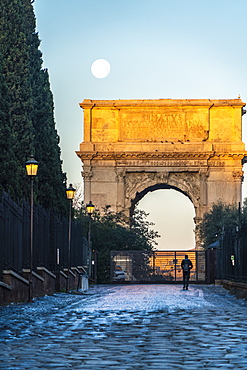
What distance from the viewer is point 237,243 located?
20.9 meters

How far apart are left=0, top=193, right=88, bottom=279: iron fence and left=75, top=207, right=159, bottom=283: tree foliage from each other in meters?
14.6

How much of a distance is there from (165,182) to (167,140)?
3.16 meters

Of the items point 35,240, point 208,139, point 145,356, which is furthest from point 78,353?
point 208,139

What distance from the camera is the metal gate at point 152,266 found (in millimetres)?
44000

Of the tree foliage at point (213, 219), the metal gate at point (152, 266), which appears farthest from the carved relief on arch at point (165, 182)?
the metal gate at point (152, 266)

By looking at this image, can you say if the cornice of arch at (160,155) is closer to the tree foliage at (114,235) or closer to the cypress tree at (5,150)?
the tree foliage at (114,235)

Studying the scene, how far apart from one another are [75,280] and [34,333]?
21.0 meters

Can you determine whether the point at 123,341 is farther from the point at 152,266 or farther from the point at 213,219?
the point at 213,219

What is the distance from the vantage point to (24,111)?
94.3ft

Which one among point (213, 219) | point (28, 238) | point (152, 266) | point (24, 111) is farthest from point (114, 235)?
point (28, 238)

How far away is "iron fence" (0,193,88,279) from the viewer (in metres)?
16.3

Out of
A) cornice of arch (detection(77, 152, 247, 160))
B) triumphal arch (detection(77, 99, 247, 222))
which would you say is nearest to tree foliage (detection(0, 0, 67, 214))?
cornice of arch (detection(77, 152, 247, 160))

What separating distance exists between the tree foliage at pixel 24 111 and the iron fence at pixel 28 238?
1.46 m

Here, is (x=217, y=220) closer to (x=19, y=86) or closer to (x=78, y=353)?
(x=19, y=86)
